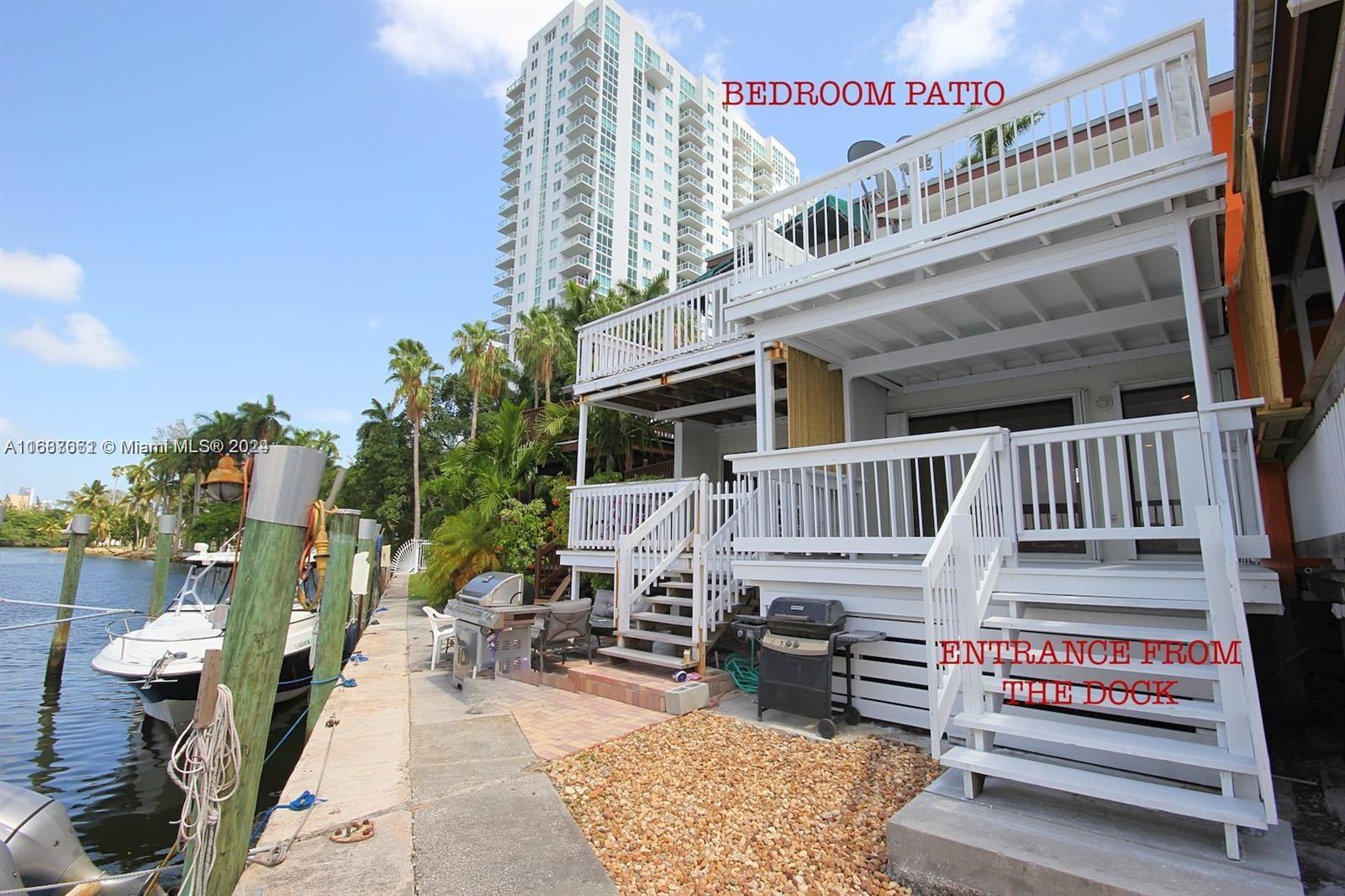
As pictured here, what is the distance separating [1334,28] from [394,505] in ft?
124

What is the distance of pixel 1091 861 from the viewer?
7.55 ft

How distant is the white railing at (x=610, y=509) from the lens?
821 centimetres

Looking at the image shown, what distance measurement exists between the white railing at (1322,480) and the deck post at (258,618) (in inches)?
197

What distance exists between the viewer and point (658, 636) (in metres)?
6.46

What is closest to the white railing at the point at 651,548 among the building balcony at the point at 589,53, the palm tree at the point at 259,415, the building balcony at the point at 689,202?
the palm tree at the point at 259,415

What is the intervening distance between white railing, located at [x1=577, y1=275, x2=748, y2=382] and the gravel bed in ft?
16.4

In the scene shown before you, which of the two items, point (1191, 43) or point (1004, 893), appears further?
point (1191, 43)

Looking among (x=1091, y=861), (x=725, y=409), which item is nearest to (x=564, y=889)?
(x=1091, y=861)

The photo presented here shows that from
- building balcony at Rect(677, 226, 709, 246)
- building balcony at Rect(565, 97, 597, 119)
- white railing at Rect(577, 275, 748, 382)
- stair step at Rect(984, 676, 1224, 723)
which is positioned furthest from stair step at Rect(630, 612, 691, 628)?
building balcony at Rect(677, 226, 709, 246)

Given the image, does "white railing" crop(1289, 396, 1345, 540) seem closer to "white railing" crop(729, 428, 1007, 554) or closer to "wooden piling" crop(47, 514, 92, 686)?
"white railing" crop(729, 428, 1007, 554)

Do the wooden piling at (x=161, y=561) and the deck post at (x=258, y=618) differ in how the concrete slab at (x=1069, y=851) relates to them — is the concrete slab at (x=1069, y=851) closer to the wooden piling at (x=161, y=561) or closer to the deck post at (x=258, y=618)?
the deck post at (x=258, y=618)

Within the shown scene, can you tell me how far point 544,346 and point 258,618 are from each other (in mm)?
24442

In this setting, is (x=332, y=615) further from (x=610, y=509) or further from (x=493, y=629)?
(x=610, y=509)

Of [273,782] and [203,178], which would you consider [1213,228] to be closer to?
[273,782]
